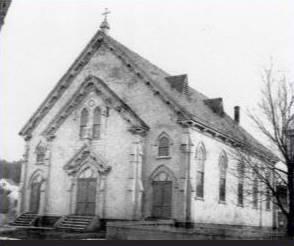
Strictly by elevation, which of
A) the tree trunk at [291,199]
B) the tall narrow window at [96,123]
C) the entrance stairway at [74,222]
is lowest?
the entrance stairway at [74,222]

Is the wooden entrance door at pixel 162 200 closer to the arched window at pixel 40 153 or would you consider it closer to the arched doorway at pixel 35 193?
the arched doorway at pixel 35 193

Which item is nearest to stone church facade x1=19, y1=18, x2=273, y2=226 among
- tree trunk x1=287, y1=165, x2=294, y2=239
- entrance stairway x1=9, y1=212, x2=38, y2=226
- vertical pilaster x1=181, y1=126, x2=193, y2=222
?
vertical pilaster x1=181, y1=126, x2=193, y2=222

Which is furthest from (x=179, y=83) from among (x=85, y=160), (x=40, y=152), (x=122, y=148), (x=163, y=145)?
(x=40, y=152)

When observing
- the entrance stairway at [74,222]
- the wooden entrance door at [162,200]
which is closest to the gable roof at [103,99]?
the wooden entrance door at [162,200]

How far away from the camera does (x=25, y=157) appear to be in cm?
3559

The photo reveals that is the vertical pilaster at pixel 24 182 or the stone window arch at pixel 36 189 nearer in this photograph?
the stone window arch at pixel 36 189

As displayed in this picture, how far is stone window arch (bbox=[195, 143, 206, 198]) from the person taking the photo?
1206 inches

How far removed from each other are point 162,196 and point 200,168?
11.3ft

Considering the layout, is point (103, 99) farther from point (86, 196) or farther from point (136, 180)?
point (86, 196)

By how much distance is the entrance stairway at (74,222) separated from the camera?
28.6 meters

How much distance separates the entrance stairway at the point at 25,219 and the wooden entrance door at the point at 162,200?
8.80m

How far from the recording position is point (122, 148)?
30.3 meters

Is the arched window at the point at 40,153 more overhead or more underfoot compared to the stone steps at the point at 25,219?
more overhead

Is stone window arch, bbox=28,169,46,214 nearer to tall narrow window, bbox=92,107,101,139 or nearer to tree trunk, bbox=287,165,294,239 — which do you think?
tall narrow window, bbox=92,107,101,139
